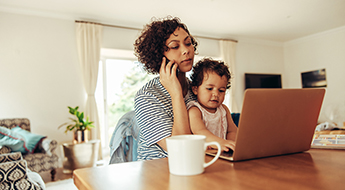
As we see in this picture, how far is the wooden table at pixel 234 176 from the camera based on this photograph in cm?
49

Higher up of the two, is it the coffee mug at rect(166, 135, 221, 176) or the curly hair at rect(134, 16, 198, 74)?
the curly hair at rect(134, 16, 198, 74)

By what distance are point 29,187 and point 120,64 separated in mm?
4113

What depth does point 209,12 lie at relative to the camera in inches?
190

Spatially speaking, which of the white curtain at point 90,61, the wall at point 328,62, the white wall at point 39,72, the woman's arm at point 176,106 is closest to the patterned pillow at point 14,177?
the woman's arm at point 176,106

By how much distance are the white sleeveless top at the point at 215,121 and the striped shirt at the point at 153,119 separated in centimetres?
13

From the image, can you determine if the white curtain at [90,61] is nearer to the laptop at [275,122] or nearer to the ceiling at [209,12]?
the ceiling at [209,12]

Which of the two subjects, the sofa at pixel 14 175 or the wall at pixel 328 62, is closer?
the sofa at pixel 14 175

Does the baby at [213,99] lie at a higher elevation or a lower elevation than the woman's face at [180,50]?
lower

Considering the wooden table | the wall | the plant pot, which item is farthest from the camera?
the wall

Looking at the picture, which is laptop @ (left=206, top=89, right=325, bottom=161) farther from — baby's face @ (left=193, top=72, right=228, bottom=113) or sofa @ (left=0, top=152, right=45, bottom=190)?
sofa @ (left=0, top=152, right=45, bottom=190)

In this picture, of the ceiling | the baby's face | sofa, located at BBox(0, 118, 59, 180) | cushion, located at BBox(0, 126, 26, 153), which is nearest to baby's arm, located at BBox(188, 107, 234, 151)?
the baby's face

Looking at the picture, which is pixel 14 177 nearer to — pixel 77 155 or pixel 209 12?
pixel 77 155

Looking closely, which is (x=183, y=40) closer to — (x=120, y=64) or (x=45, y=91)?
(x=45, y=91)

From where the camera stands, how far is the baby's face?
48.9 inches
